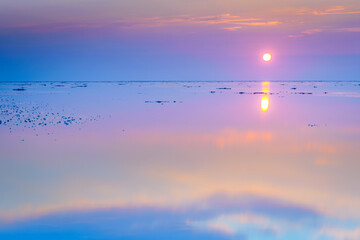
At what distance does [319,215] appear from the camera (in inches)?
254

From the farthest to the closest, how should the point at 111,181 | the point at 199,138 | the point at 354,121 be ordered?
1. the point at 354,121
2. the point at 199,138
3. the point at 111,181

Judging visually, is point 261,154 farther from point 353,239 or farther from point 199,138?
point 353,239

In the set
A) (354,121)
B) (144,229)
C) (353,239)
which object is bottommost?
(353,239)

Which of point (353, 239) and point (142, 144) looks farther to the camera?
point (142, 144)

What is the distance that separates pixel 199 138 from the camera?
44.4 feet

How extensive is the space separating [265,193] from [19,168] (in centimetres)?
580

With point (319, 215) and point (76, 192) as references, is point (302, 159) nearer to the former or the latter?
point (319, 215)

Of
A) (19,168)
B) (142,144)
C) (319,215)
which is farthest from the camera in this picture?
(142,144)

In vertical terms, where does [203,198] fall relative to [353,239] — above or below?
above

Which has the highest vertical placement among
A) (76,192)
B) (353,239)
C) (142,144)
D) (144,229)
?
(142,144)

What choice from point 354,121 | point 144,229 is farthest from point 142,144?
point 354,121

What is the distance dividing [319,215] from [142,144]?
6962mm

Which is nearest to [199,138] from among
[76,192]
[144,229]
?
[76,192]

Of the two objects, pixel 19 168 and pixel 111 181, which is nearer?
pixel 111 181
